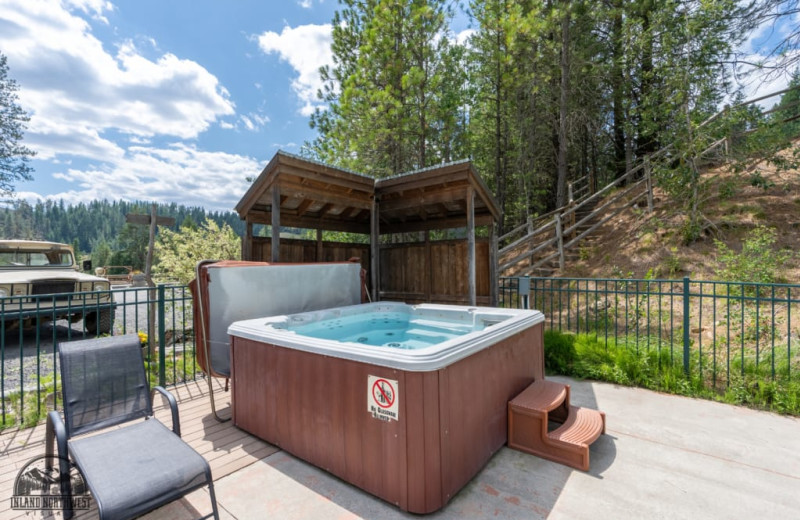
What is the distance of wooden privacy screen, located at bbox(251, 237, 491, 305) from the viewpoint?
5.64m

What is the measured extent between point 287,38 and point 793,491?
9.95m

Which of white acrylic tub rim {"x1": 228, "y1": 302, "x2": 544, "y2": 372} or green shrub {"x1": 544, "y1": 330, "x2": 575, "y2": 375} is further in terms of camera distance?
green shrub {"x1": 544, "y1": 330, "x2": 575, "y2": 375}

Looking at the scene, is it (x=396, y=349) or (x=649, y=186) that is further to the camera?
(x=649, y=186)

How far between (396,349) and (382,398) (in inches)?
11.1

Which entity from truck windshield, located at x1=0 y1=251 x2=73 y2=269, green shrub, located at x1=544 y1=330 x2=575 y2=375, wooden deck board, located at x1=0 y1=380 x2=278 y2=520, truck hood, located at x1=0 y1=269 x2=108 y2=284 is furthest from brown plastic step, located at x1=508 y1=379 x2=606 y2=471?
→ truck windshield, located at x1=0 y1=251 x2=73 y2=269

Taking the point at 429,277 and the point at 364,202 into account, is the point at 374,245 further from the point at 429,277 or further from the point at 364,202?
the point at 429,277

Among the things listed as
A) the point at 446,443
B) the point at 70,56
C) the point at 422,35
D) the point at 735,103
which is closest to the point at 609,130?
the point at 735,103

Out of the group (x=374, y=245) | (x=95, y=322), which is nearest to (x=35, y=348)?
(x=95, y=322)

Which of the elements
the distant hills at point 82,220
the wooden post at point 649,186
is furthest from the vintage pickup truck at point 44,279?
Result: the distant hills at point 82,220

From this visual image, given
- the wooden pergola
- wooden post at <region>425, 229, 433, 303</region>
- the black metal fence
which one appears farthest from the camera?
wooden post at <region>425, 229, 433, 303</region>

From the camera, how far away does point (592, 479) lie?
2.22m

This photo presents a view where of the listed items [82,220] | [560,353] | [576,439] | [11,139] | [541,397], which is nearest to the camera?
[576,439]

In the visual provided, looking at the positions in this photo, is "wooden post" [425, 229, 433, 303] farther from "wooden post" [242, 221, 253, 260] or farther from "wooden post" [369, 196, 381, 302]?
"wooden post" [242, 221, 253, 260]

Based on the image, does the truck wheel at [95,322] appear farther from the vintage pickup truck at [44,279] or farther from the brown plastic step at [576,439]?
the brown plastic step at [576,439]
